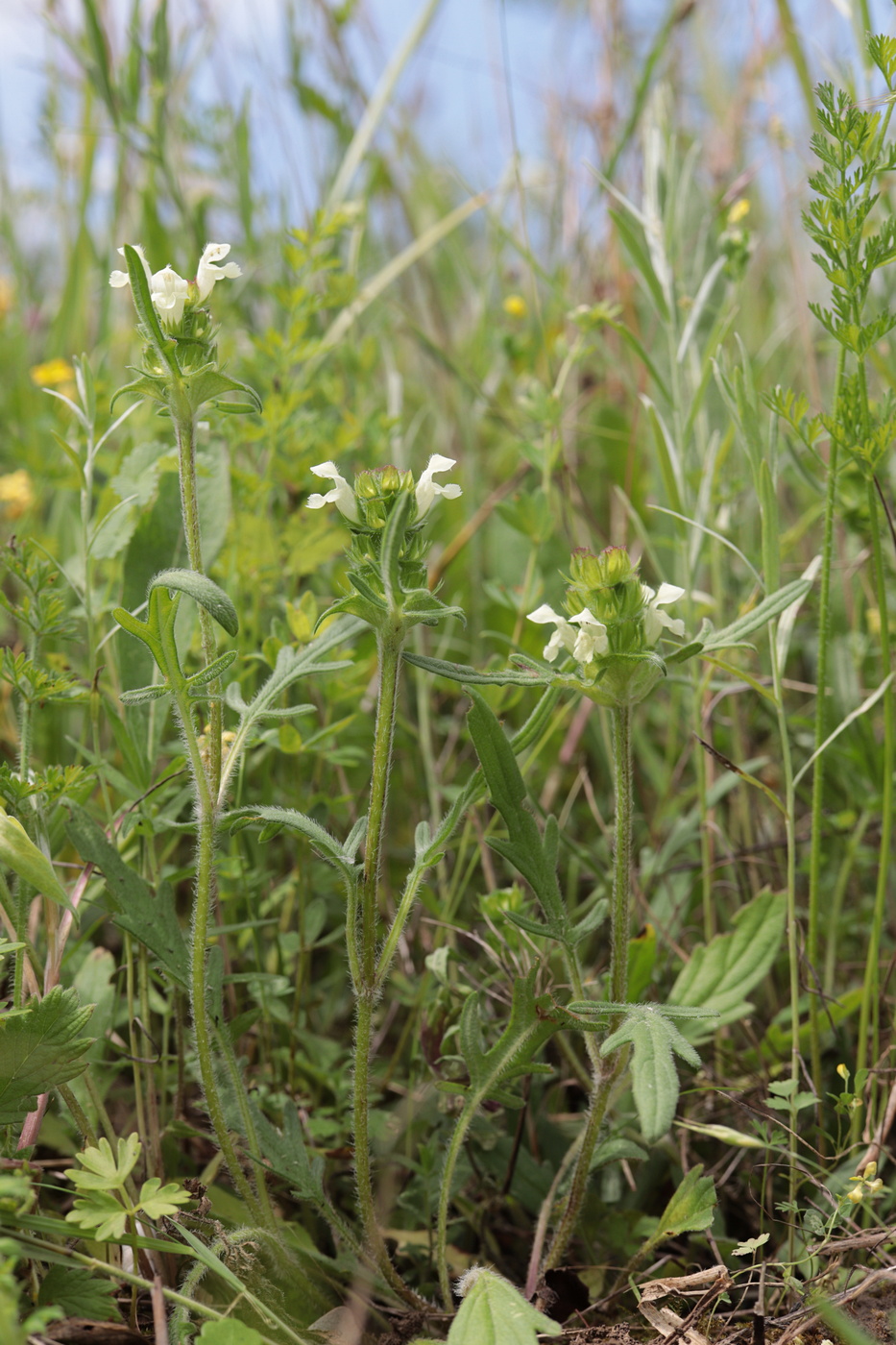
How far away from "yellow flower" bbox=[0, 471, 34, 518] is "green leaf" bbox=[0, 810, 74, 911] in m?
1.05

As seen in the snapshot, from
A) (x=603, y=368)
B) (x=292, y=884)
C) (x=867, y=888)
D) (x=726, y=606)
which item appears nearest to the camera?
(x=292, y=884)

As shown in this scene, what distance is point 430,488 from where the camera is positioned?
2.92ft

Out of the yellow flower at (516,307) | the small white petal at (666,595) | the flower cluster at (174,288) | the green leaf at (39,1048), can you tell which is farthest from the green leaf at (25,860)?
the yellow flower at (516,307)

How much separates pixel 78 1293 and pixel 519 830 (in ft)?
1.68

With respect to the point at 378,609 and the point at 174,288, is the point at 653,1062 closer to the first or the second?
the point at 378,609

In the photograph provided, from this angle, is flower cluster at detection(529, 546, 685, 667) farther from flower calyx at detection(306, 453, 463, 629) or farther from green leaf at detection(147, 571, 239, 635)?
green leaf at detection(147, 571, 239, 635)

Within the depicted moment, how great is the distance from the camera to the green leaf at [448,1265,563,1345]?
2.46ft

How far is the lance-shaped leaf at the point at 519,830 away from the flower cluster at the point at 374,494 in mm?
179

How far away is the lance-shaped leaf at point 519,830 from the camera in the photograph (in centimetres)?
91

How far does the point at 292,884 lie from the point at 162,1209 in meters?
0.54

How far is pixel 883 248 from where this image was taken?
93cm

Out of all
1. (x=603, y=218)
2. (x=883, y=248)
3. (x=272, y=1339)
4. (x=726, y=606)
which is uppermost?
(x=603, y=218)

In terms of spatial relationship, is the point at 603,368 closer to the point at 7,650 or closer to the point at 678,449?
the point at 678,449

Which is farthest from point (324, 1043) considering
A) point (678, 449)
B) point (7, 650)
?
point (678, 449)
